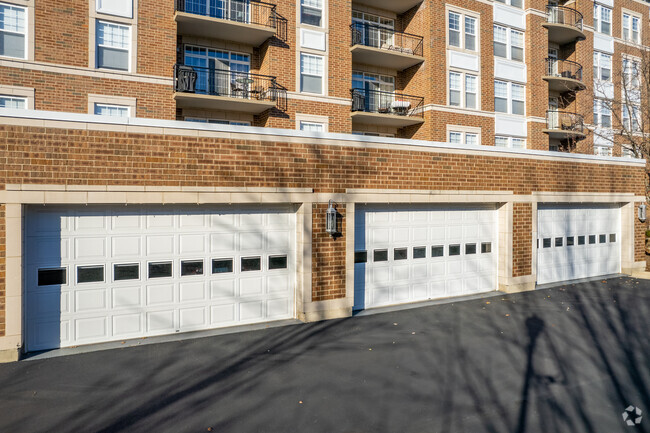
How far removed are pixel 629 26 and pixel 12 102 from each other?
33.5 m

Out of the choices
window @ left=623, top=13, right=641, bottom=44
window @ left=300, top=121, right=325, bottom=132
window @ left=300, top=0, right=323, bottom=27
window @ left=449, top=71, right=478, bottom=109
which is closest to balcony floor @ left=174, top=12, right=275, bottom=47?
window @ left=300, top=0, right=323, bottom=27

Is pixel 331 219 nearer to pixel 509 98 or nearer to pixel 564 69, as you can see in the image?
pixel 509 98

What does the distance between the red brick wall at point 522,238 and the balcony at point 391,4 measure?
11.6 meters

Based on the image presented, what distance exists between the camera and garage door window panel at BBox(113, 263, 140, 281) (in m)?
8.18

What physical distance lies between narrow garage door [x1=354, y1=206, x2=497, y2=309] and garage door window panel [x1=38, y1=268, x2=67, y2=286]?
20.6ft

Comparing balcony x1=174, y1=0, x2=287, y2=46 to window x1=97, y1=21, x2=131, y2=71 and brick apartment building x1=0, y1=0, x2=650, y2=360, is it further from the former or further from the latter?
window x1=97, y1=21, x2=131, y2=71

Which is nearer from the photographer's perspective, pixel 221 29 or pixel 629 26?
pixel 221 29

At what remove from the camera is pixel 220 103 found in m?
15.1

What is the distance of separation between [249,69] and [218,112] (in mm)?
2236

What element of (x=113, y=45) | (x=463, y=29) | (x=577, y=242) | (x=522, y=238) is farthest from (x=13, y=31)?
(x=577, y=242)

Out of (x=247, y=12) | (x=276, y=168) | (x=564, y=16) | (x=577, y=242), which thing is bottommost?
(x=577, y=242)

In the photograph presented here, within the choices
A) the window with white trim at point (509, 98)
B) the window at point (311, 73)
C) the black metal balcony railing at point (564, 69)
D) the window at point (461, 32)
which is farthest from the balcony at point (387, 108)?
the black metal balcony railing at point (564, 69)

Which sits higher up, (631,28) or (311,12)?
(631,28)

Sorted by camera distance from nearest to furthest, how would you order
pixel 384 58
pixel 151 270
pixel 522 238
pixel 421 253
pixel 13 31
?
pixel 151 270 → pixel 421 253 → pixel 13 31 → pixel 522 238 → pixel 384 58
